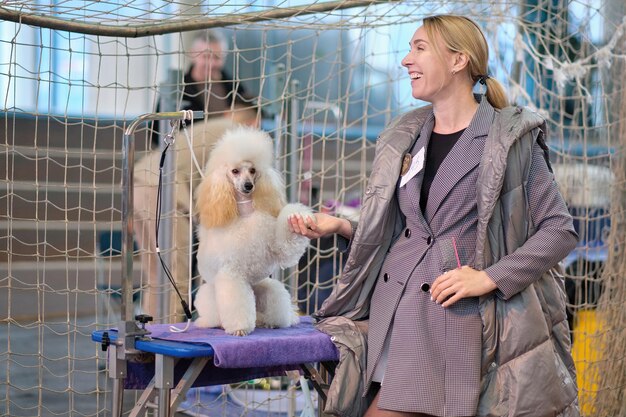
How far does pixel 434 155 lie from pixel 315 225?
14.5 inches

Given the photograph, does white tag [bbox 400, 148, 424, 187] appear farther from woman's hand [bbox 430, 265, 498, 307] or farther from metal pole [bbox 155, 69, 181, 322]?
metal pole [bbox 155, 69, 181, 322]

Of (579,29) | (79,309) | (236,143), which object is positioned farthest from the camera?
(79,309)

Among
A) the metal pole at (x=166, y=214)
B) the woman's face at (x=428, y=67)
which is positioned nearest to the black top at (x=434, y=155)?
the woman's face at (x=428, y=67)

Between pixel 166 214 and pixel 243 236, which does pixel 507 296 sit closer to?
pixel 243 236

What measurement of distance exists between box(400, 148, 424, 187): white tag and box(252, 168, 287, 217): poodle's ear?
→ 0.39 metres

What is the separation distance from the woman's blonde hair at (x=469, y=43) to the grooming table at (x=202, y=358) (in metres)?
0.78

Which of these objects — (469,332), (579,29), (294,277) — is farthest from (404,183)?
(579,29)

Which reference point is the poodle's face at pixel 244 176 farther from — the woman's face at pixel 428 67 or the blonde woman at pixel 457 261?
the woman's face at pixel 428 67

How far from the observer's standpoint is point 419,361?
2227mm

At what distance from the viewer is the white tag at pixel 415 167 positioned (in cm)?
235

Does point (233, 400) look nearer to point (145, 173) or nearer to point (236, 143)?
point (145, 173)

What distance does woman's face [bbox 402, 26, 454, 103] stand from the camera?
2.38 meters

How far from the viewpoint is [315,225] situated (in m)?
2.48

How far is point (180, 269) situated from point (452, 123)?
2.04 meters
